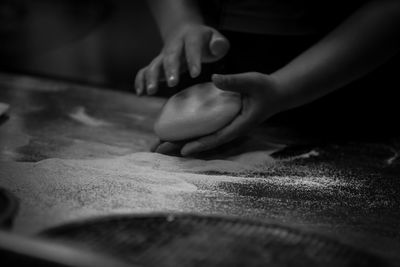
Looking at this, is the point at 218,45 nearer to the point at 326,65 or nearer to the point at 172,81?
the point at 172,81

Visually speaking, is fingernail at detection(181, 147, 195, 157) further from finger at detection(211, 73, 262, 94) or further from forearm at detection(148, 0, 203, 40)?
forearm at detection(148, 0, 203, 40)

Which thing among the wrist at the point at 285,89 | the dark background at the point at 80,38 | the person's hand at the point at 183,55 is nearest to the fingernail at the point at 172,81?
the person's hand at the point at 183,55

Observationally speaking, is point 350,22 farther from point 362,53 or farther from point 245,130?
point 245,130

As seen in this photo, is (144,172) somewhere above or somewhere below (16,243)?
below

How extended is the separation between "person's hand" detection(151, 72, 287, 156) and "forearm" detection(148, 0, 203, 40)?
0.45 m

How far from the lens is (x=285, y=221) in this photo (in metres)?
1.00

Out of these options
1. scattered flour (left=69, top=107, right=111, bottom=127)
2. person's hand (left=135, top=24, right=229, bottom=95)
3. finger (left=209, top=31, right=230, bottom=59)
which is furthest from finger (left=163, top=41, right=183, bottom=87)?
scattered flour (left=69, top=107, right=111, bottom=127)

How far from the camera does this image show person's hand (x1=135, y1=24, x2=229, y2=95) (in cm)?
137

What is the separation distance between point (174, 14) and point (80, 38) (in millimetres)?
1173

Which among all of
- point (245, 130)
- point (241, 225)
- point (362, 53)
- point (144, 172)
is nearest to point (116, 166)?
point (144, 172)

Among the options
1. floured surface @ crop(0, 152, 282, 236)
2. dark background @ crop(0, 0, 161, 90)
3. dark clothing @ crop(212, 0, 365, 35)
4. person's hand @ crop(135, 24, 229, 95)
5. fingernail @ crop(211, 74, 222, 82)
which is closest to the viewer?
floured surface @ crop(0, 152, 282, 236)

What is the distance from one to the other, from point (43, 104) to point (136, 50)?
93 cm

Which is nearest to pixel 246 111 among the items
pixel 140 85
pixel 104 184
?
pixel 140 85

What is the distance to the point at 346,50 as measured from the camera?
143 centimetres
